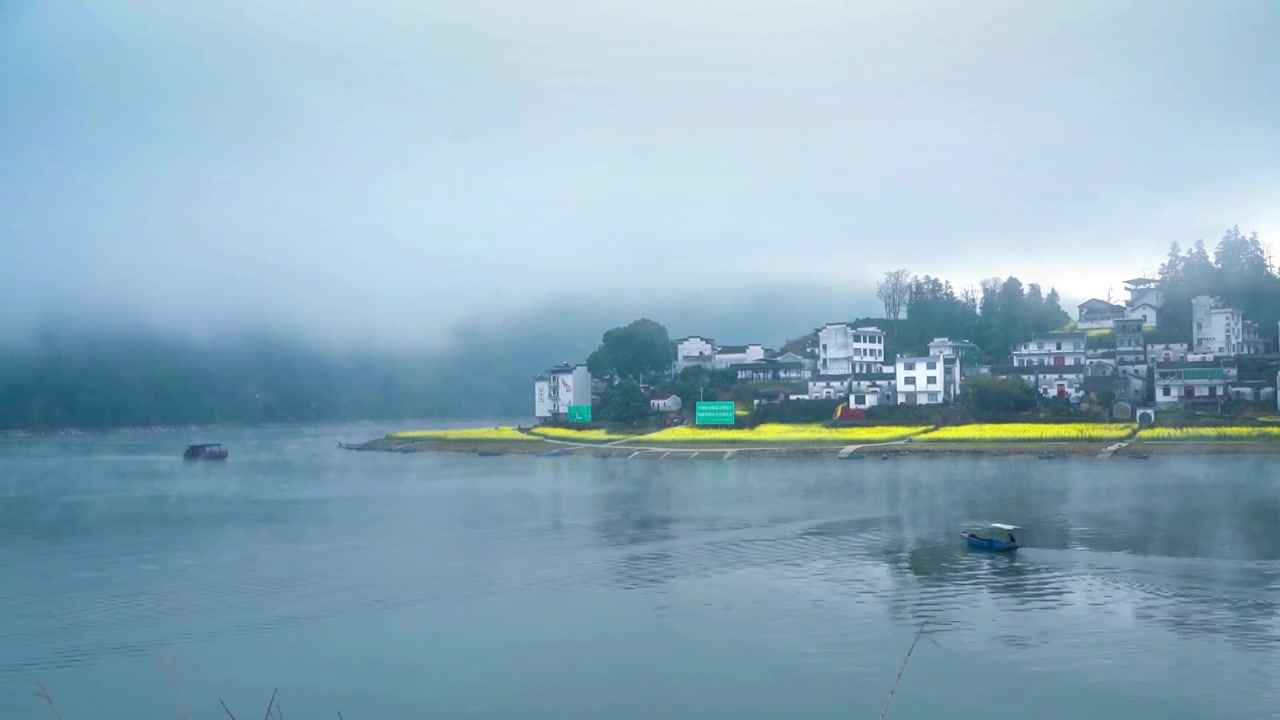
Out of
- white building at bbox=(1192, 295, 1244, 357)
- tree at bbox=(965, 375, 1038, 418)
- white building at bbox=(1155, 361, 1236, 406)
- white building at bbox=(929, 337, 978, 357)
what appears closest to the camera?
white building at bbox=(1155, 361, 1236, 406)

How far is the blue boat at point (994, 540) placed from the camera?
46.3 ft

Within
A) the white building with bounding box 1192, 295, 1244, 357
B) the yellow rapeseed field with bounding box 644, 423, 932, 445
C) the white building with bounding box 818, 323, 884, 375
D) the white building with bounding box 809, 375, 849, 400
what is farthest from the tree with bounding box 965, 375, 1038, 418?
the white building with bounding box 1192, 295, 1244, 357

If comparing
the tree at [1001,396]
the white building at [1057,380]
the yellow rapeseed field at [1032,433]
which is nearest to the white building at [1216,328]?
the white building at [1057,380]

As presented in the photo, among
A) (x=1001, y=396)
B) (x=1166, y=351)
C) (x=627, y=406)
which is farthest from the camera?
(x=627, y=406)

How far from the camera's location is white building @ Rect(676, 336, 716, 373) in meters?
45.5

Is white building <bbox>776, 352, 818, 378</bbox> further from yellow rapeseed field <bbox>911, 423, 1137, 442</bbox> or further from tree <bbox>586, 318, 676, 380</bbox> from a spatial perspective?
yellow rapeseed field <bbox>911, 423, 1137, 442</bbox>

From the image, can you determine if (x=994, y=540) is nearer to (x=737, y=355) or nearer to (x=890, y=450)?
(x=890, y=450)

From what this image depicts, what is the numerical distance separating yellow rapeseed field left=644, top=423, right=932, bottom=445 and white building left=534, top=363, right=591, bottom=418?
6771 mm

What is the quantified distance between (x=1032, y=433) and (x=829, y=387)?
26.0 feet

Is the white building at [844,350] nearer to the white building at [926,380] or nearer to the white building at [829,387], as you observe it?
the white building at [829,387]

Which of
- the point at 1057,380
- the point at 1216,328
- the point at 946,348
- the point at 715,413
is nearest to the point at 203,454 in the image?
the point at 715,413

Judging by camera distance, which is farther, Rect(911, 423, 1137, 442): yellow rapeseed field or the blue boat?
Rect(911, 423, 1137, 442): yellow rapeseed field

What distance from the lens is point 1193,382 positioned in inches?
1228

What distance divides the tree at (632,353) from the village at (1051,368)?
105 centimetres
